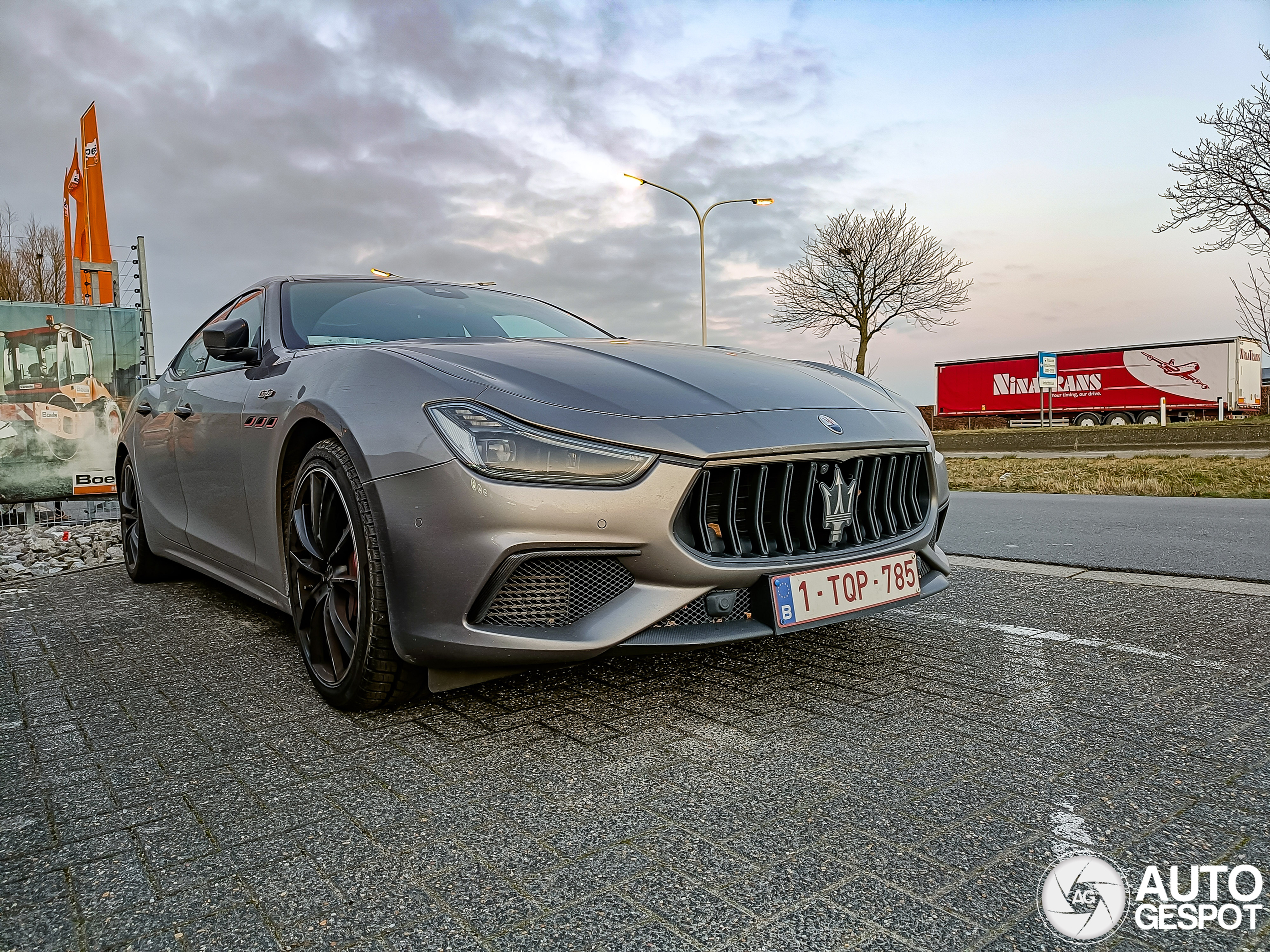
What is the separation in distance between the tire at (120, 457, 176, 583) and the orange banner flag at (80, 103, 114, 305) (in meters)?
11.0

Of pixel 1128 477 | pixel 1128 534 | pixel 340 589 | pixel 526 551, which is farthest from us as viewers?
pixel 1128 477

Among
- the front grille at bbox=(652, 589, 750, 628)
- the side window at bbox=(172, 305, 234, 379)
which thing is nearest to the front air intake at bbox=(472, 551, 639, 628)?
the front grille at bbox=(652, 589, 750, 628)

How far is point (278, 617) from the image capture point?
4.01 m

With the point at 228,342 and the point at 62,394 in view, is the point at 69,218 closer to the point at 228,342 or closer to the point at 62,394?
the point at 62,394

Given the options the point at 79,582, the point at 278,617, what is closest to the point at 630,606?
the point at 278,617

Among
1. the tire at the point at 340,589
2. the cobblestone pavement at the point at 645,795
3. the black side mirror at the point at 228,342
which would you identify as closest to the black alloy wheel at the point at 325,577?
the tire at the point at 340,589

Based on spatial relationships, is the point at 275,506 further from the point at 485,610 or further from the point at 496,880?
the point at 496,880

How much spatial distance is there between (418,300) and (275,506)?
1.14 meters

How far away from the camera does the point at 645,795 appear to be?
2.02m

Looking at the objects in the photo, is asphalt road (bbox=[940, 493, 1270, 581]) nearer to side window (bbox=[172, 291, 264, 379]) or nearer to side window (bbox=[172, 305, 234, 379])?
side window (bbox=[172, 291, 264, 379])

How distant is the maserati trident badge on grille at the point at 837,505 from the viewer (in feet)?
8.46

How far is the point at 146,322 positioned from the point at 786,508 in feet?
35.8

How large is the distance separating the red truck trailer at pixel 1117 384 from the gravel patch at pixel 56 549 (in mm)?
35197

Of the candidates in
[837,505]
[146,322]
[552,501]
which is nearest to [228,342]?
[552,501]
